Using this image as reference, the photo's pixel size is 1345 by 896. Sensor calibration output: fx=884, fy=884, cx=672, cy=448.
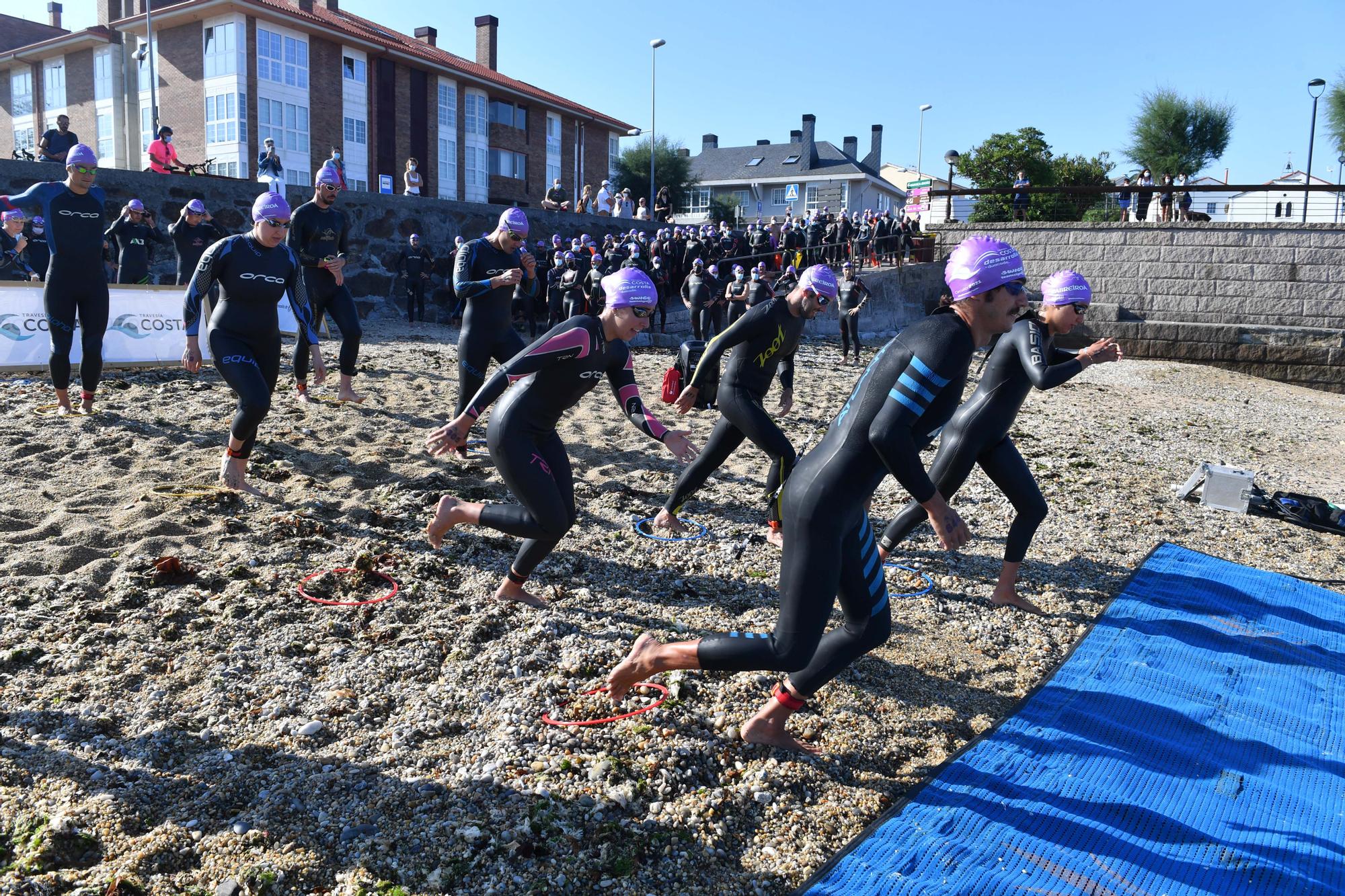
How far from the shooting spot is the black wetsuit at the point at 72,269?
732 cm

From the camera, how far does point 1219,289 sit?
21062 mm

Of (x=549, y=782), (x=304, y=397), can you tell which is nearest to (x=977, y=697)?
(x=549, y=782)

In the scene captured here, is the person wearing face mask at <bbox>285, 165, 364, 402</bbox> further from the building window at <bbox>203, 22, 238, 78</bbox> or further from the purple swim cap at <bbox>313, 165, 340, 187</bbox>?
the building window at <bbox>203, 22, 238, 78</bbox>

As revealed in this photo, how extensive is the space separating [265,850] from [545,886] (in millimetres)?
892

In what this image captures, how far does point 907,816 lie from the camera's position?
3162 mm

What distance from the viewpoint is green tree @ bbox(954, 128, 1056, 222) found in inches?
1545

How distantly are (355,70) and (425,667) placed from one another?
3828cm

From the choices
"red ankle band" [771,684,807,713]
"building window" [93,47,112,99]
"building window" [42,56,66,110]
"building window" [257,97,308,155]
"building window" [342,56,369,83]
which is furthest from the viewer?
"building window" [42,56,66,110]

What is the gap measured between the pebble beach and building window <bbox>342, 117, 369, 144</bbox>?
32015mm

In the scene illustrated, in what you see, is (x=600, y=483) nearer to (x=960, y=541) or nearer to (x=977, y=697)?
(x=977, y=697)

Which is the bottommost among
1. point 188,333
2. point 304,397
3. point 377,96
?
point 304,397

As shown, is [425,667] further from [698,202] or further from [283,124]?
[698,202]

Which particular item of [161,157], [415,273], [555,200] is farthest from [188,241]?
[555,200]

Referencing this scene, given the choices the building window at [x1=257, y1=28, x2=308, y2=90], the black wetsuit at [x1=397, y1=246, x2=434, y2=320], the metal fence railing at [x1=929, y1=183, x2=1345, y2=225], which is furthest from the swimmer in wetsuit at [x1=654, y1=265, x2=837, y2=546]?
the building window at [x1=257, y1=28, x2=308, y2=90]
